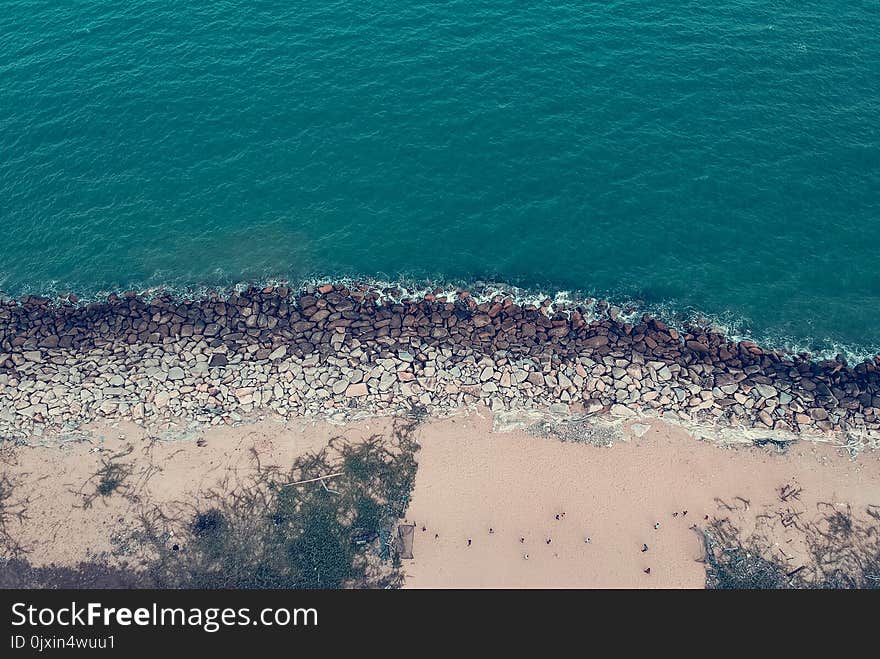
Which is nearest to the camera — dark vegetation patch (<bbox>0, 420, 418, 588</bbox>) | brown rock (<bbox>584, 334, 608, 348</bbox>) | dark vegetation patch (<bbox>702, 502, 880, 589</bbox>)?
dark vegetation patch (<bbox>702, 502, 880, 589</bbox>)

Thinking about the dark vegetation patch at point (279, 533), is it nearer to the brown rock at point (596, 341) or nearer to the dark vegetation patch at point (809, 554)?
the brown rock at point (596, 341)

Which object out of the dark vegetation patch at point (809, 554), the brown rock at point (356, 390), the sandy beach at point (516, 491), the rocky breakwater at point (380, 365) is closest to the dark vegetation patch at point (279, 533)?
the sandy beach at point (516, 491)

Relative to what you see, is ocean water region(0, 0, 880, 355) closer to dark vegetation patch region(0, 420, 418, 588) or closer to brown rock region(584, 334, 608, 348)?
brown rock region(584, 334, 608, 348)

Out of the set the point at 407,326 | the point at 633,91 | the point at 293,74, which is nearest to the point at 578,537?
the point at 407,326

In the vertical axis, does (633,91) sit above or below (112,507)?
above

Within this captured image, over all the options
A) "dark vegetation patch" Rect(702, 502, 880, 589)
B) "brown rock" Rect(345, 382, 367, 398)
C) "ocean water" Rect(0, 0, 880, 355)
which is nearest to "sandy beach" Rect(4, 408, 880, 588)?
"dark vegetation patch" Rect(702, 502, 880, 589)

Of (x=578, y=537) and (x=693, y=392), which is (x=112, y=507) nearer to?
(x=578, y=537)

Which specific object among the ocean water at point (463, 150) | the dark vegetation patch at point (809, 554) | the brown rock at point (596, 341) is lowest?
the dark vegetation patch at point (809, 554)
